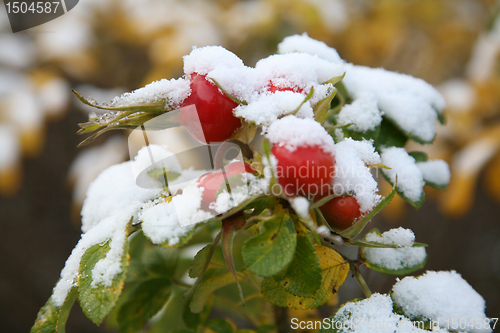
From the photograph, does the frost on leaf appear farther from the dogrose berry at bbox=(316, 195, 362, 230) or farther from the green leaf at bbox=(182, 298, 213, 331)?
the green leaf at bbox=(182, 298, 213, 331)

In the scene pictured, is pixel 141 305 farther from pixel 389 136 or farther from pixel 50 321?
pixel 389 136

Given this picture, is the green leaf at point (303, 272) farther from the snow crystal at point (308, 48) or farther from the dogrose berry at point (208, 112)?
the snow crystal at point (308, 48)

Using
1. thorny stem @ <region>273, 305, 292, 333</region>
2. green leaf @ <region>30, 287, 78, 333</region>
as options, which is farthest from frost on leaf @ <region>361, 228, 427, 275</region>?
green leaf @ <region>30, 287, 78, 333</region>

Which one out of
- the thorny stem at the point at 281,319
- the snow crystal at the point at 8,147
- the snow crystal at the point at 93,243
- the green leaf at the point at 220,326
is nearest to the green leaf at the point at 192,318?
the green leaf at the point at 220,326

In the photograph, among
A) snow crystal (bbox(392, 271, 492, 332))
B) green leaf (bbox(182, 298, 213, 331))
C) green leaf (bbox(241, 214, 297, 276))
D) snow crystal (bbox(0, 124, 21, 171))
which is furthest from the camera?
snow crystal (bbox(0, 124, 21, 171))

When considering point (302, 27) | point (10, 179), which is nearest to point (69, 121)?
point (10, 179)

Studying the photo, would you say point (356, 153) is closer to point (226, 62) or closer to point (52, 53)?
point (226, 62)

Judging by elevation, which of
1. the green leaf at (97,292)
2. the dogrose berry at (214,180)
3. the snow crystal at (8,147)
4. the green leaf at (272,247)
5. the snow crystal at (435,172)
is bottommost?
the snow crystal at (8,147)
